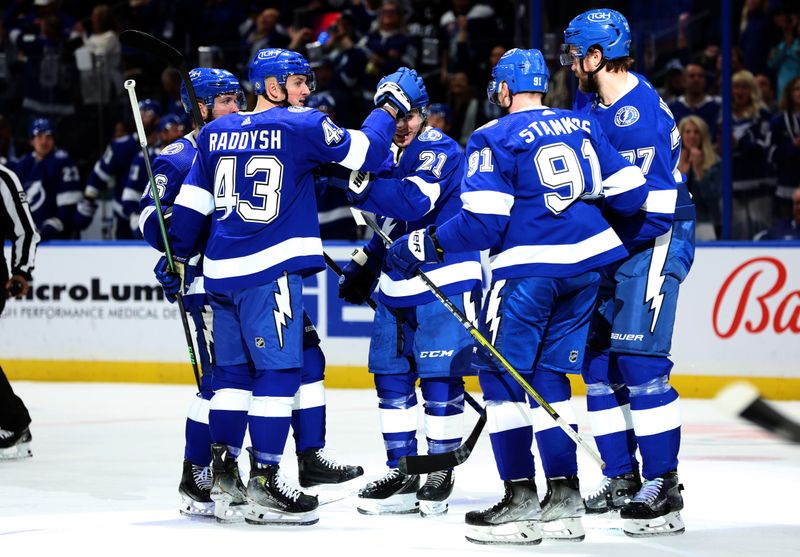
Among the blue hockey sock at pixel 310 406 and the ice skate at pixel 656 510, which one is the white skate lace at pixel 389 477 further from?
the ice skate at pixel 656 510

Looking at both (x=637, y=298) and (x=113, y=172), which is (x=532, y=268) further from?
(x=113, y=172)

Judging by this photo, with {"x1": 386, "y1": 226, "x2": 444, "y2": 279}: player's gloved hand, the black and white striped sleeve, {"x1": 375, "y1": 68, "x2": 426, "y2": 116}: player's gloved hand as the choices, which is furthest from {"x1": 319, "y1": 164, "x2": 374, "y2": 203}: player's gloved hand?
the black and white striped sleeve

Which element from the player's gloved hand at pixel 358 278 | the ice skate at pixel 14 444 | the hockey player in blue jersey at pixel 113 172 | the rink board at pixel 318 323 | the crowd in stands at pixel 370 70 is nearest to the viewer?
the player's gloved hand at pixel 358 278

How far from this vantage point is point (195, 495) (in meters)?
5.12

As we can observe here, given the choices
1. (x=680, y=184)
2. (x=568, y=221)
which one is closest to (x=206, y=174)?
(x=568, y=221)

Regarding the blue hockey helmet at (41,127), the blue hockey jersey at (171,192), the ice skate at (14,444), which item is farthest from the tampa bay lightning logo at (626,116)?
the blue hockey helmet at (41,127)

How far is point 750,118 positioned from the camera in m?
9.15

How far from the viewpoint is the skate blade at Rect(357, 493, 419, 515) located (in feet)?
17.2

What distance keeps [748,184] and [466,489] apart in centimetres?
410

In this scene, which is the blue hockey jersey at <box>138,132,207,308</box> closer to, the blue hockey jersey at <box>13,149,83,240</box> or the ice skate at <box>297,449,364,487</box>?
the ice skate at <box>297,449,364,487</box>

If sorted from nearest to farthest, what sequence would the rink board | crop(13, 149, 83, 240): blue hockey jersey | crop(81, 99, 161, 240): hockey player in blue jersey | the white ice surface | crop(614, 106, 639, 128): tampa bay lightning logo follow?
the white ice surface < crop(614, 106, 639, 128): tampa bay lightning logo < the rink board < crop(13, 149, 83, 240): blue hockey jersey < crop(81, 99, 161, 240): hockey player in blue jersey

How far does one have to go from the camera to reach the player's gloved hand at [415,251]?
15.3 ft

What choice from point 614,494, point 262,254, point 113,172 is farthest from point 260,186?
point 113,172

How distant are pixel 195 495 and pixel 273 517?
0.34m
